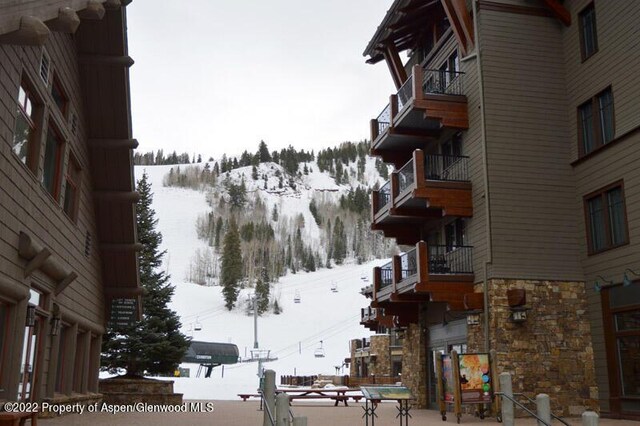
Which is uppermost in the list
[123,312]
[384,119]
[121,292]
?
[384,119]

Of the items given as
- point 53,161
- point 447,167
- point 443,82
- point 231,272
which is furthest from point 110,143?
point 231,272

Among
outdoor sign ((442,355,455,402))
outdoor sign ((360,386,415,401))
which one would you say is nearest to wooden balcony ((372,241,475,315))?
outdoor sign ((442,355,455,402))

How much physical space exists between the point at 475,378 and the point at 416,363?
7805 millimetres

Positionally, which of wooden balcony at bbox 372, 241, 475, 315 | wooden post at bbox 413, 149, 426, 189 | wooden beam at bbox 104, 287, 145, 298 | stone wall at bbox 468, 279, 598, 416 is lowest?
stone wall at bbox 468, 279, 598, 416

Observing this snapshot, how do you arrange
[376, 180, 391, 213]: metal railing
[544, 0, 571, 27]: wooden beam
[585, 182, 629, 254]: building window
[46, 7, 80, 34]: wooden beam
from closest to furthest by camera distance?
[46, 7, 80, 34]: wooden beam < [585, 182, 629, 254]: building window < [544, 0, 571, 27]: wooden beam < [376, 180, 391, 213]: metal railing

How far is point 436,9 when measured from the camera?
2359 centimetres

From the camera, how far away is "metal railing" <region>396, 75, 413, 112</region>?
20.7m

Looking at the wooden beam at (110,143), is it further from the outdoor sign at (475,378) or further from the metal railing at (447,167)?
the metal railing at (447,167)

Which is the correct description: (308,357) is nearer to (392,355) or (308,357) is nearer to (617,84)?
(392,355)

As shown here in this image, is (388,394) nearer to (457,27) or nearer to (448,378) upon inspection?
(448,378)

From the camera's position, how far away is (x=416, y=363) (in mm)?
23281

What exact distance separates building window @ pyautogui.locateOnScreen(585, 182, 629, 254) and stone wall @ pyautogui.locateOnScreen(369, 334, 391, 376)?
27.6 metres

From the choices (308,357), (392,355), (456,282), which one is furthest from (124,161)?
(308,357)

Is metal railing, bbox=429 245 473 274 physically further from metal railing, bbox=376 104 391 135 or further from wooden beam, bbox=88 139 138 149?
wooden beam, bbox=88 139 138 149
